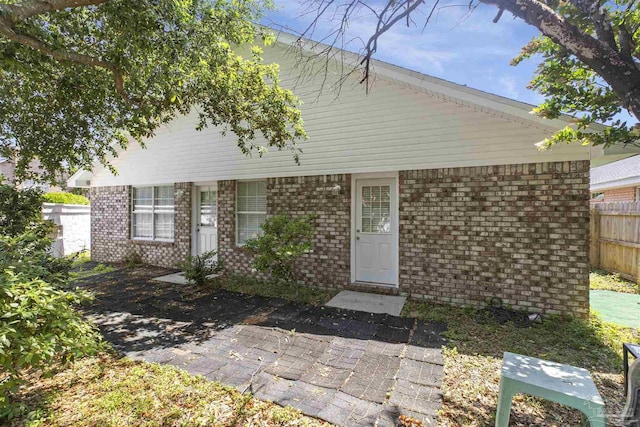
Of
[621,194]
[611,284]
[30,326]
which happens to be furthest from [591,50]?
[621,194]

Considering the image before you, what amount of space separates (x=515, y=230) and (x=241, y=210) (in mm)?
6188

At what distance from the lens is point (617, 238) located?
8008 millimetres

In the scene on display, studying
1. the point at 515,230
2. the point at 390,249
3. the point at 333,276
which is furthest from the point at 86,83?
the point at 515,230

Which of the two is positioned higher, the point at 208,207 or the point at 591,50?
the point at 591,50

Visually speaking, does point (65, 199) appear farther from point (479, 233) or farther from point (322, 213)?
point (479, 233)

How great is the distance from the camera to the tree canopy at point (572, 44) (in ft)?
8.33

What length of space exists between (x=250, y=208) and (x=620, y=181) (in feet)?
45.6

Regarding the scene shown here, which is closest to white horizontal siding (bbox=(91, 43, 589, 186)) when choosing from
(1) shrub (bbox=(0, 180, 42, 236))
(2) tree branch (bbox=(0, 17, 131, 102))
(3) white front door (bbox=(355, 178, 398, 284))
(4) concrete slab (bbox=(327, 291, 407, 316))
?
(3) white front door (bbox=(355, 178, 398, 284))

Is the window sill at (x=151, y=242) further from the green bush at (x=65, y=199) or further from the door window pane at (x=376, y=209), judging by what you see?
the green bush at (x=65, y=199)

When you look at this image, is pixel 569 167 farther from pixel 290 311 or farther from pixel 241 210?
pixel 241 210

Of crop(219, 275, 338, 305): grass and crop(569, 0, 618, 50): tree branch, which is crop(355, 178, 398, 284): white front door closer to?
crop(219, 275, 338, 305): grass

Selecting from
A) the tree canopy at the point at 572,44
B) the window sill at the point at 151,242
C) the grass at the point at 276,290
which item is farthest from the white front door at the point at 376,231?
the window sill at the point at 151,242

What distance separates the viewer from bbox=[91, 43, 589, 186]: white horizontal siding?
5.38m

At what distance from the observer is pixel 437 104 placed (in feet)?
19.1
